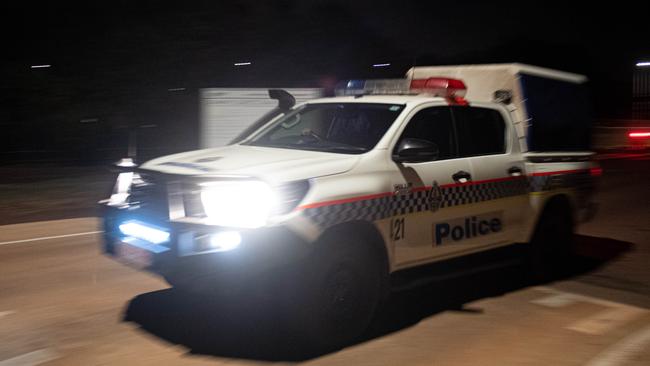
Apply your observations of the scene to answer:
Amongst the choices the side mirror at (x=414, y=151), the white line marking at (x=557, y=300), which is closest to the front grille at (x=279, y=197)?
the side mirror at (x=414, y=151)

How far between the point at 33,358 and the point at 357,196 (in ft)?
7.87

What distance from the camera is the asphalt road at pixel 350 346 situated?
5.14 m

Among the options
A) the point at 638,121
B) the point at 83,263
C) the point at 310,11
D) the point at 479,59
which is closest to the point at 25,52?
the point at 310,11

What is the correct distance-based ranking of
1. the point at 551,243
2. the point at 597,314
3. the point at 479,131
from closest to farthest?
1. the point at 597,314
2. the point at 479,131
3. the point at 551,243

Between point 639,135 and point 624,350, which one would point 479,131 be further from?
point 639,135

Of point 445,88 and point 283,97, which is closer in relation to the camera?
point 445,88

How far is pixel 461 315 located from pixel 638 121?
34567mm

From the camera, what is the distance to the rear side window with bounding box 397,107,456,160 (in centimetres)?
632

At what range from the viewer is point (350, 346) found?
5.39m

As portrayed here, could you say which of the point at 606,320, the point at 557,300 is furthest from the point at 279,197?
the point at 557,300

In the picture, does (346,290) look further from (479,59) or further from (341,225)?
(479,59)

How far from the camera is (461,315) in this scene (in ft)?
20.7

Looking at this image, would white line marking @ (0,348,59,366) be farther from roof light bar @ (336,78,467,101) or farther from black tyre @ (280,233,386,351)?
roof light bar @ (336,78,467,101)

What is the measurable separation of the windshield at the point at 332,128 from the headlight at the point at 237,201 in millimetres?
1063
